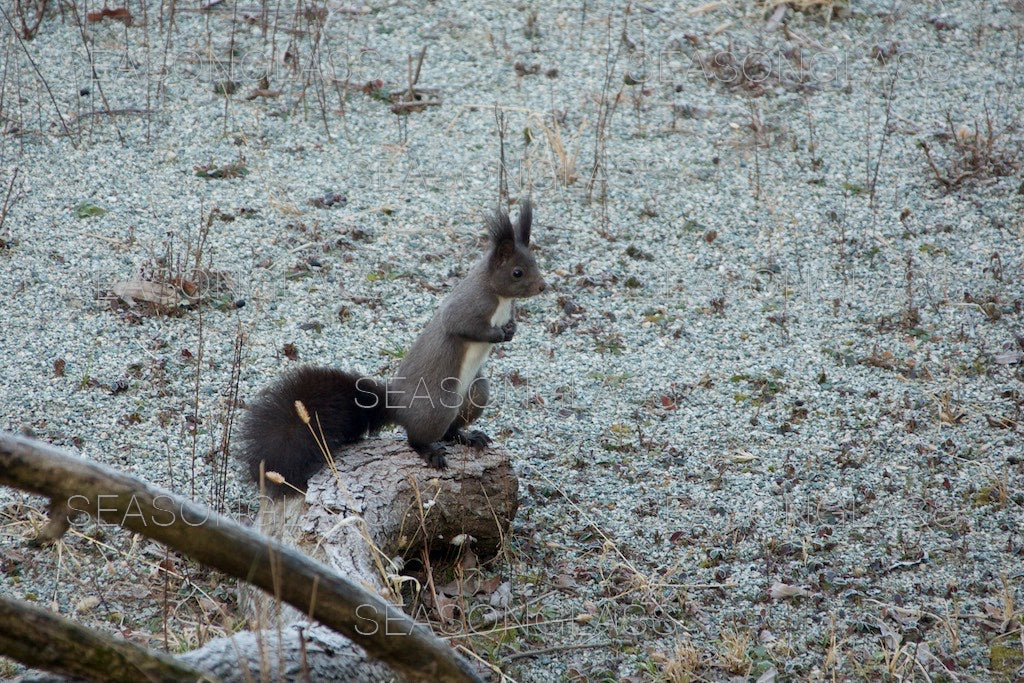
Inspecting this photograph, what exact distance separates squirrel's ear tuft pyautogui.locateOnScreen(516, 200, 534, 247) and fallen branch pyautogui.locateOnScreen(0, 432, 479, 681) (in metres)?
1.91

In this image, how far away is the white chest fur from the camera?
153 inches

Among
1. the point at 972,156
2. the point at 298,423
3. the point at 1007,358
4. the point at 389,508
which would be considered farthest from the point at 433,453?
the point at 972,156

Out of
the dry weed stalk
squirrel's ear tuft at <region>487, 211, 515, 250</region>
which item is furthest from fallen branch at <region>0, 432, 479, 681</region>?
the dry weed stalk

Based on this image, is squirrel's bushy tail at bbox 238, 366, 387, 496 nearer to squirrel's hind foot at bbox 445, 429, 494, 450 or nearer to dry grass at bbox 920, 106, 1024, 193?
squirrel's hind foot at bbox 445, 429, 494, 450

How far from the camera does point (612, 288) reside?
5.41 metres

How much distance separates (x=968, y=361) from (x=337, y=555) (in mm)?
3081

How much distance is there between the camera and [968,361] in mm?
4836

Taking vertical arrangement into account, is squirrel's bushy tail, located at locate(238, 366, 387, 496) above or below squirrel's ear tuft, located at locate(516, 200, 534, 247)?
below

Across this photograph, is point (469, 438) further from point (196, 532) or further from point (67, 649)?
point (67, 649)

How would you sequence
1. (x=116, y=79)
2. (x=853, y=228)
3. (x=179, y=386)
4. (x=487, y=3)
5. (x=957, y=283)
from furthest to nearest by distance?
(x=487, y=3) < (x=116, y=79) < (x=853, y=228) < (x=957, y=283) < (x=179, y=386)

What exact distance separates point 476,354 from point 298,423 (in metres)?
0.73

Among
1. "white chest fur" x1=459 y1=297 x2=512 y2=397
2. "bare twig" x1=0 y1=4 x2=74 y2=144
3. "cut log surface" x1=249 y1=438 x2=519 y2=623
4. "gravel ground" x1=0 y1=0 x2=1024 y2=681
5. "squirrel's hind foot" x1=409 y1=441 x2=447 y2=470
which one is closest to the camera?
"cut log surface" x1=249 y1=438 x2=519 y2=623

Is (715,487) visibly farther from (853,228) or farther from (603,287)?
(853,228)

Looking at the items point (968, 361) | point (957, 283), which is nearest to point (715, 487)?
point (968, 361)
